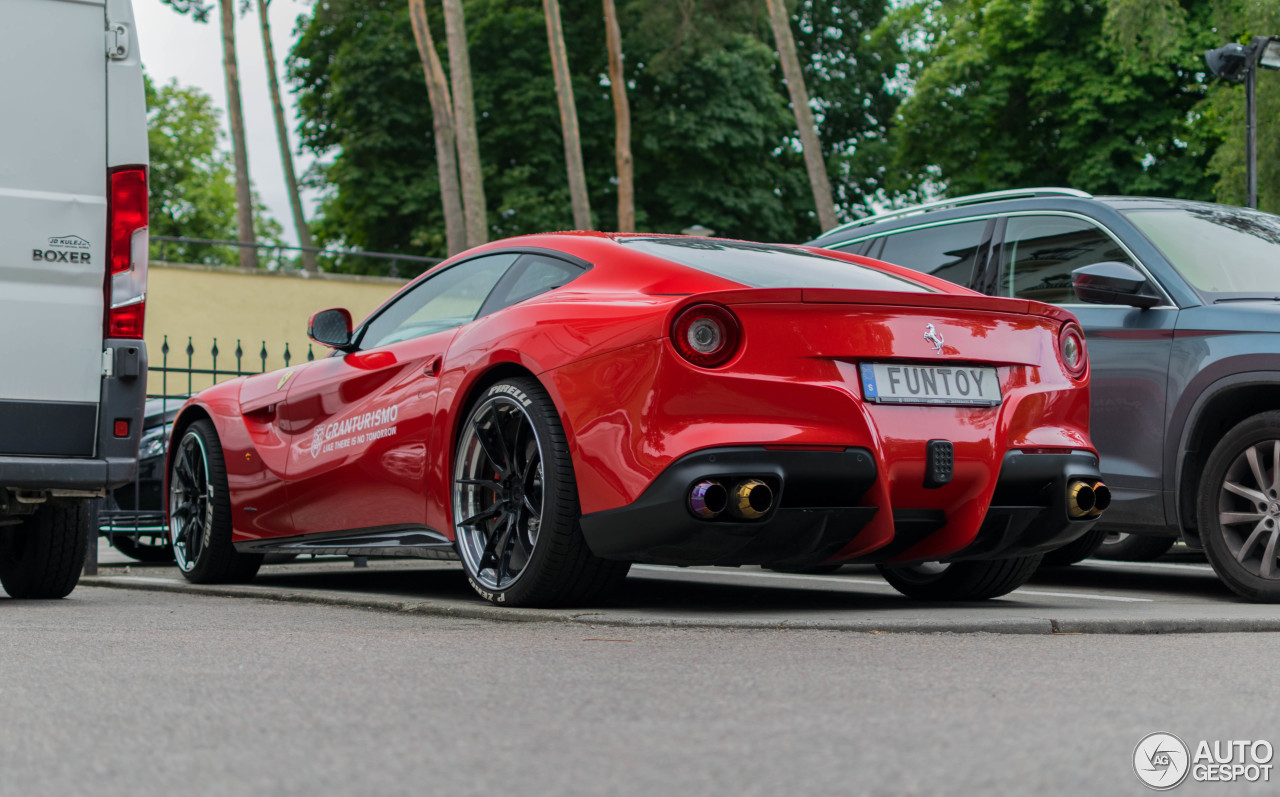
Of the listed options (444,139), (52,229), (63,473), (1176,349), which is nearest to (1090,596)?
(1176,349)

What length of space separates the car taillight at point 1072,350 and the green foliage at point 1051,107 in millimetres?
26355

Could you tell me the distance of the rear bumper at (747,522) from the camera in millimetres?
4832

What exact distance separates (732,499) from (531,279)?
1.53 meters

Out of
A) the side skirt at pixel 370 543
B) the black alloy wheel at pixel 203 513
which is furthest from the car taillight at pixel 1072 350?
the black alloy wheel at pixel 203 513

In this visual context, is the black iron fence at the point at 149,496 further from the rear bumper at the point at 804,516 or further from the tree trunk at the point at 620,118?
the tree trunk at the point at 620,118

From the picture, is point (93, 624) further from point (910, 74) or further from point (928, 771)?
point (910, 74)

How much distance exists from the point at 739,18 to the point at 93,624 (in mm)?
27003

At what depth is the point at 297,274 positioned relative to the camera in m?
29.4

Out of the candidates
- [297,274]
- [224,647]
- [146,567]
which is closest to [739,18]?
[297,274]

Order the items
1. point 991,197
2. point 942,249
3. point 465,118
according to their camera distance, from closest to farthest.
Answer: point 991,197 → point 942,249 → point 465,118

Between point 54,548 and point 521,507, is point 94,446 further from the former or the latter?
point 521,507

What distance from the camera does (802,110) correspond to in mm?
26016

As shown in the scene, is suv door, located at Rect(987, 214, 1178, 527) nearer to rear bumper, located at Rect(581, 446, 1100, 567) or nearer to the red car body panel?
the red car body panel

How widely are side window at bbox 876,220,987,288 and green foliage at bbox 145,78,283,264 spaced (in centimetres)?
5151
